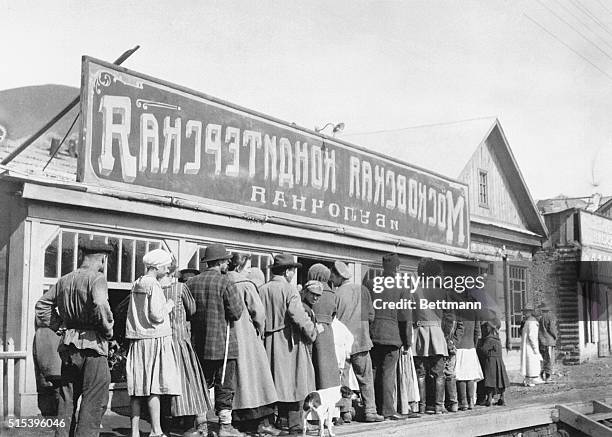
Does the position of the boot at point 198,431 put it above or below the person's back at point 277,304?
below

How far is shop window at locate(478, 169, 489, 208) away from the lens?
1841cm

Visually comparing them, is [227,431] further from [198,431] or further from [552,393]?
[552,393]

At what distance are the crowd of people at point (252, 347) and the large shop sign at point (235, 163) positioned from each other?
5.18 ft

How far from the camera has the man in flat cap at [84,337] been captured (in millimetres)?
5121

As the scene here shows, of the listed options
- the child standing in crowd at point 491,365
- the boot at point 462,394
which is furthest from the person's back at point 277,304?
the child standing in crowd at point 491,365

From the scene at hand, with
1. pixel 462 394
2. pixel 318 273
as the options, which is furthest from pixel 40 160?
pixel 462 394

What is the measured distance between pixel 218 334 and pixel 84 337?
113cm

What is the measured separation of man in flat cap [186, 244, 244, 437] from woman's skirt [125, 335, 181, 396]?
1.39 ft

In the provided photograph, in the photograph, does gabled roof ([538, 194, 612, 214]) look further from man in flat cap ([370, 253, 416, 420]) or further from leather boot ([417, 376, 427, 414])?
man in flat cap ([370, 253, 416, 420])

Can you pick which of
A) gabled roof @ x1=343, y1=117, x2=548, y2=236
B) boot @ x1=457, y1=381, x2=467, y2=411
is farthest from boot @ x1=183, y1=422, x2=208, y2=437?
gabled roof @ x1=343, y1=117, x2=548, y2=236

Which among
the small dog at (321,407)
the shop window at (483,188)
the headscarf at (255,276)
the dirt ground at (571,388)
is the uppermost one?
the shop window at (483,188)

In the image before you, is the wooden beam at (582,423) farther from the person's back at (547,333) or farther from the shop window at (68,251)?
the shop window at (68,251)

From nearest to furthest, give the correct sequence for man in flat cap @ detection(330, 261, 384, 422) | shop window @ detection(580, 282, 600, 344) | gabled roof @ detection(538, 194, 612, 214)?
man in flat cap @ detection(330, 261, 384, 422)
shop window @ detection(580, 282, 600, 344)
gabled roof @ detection(538, 194, 612, 214)

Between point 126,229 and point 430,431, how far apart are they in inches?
141
